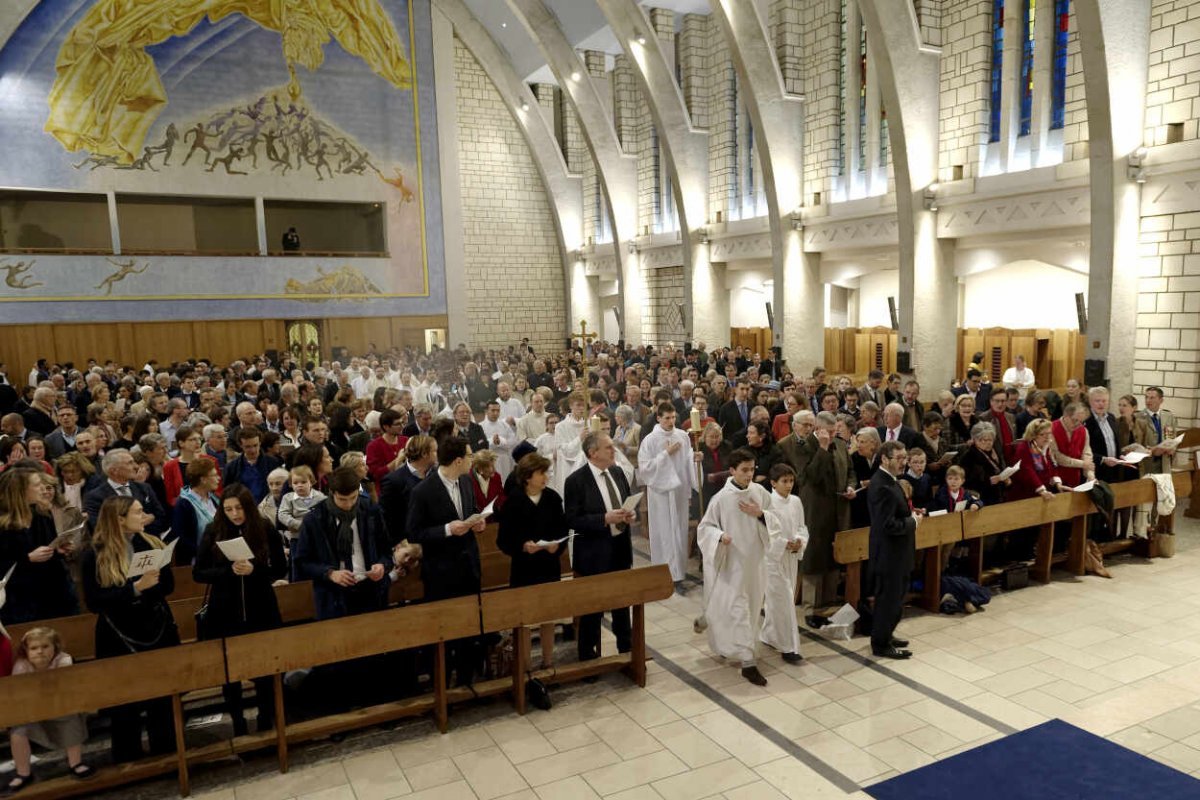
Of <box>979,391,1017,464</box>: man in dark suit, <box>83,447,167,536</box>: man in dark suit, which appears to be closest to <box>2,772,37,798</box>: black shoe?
<box>83,447,167,536</box>: man in dark suit

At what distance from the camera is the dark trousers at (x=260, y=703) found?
487 cm

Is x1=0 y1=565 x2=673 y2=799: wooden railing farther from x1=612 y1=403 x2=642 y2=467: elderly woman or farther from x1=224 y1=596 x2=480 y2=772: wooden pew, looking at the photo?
x1=612 y1=403 x2=642 y2=467: elderly woman

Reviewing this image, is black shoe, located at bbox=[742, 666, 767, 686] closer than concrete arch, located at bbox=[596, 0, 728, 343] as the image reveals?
Yes

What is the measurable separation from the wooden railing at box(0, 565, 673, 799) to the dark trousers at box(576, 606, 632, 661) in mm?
184

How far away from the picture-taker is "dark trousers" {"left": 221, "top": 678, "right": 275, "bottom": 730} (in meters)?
4.87

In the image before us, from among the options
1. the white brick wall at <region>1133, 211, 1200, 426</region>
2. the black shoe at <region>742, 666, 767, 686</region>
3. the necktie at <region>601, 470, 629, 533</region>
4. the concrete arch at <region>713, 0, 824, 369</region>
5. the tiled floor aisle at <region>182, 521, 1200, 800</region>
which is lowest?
Answer: the tiled floor aisle at <region>182, 521, 1200, 800</region>

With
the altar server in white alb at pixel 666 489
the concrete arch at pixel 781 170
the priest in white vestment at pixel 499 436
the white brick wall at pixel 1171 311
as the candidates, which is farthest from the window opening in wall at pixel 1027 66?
the priest in white vestment at pixel 499 436

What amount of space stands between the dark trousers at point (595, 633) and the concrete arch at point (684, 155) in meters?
14.9

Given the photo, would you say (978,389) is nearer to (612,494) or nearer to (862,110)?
(612,494)

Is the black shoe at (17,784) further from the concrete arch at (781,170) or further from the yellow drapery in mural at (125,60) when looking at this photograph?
the yellow drapery in mural at (125,60)

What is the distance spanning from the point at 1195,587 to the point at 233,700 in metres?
8.03

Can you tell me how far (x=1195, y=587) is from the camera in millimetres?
7164

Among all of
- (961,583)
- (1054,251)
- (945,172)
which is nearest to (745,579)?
(961,583)

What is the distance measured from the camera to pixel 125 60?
1986 centimetres
